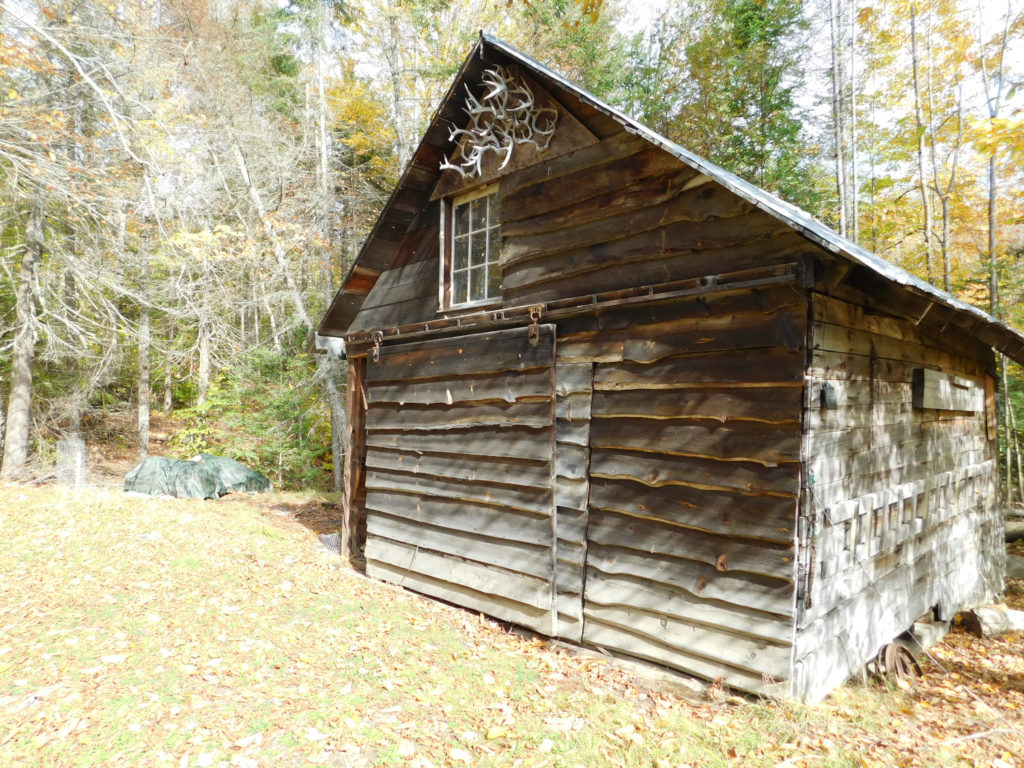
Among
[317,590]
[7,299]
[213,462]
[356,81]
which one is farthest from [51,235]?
[317,590]

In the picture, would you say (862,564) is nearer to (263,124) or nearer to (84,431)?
(263,124)

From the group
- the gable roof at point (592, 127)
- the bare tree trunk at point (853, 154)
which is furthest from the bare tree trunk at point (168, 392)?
the bare tree trunk at point (853, 154)

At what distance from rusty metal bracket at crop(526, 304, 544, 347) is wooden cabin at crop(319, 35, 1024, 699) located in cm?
3

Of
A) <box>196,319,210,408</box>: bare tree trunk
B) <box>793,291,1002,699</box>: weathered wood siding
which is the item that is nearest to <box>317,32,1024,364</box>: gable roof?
<box>793,291,1002,699</box>: weathered wood siding

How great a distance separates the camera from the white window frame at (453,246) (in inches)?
259

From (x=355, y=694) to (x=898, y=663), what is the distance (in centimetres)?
524

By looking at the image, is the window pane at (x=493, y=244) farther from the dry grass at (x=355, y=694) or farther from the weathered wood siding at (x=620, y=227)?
the dry grass at (x=355, y=694)

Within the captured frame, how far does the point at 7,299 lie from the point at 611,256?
17.8m

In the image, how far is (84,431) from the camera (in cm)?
1716

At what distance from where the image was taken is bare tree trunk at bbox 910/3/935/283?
1324cm

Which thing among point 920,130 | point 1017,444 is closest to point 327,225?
point 920,130

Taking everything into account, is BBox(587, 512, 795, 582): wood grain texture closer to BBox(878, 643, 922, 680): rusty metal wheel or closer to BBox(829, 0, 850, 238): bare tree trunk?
BBox(878, 643, 922, 680): rusty metal wheel

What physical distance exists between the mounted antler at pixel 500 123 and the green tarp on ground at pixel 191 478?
1038cm

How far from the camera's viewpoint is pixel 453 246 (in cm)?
698
